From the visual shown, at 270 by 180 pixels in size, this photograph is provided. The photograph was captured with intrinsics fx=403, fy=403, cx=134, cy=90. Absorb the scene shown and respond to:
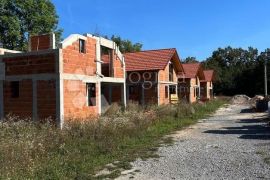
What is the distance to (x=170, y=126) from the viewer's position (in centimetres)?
1889

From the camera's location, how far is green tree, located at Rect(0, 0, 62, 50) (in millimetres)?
37250

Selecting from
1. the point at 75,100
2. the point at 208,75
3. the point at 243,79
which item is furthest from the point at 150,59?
the point at 243,79

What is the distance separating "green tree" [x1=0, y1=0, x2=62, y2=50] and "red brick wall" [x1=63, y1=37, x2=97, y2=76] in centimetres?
1932

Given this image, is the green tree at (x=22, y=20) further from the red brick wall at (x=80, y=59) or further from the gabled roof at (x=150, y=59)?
the red brick wall at (x=80, y=59)

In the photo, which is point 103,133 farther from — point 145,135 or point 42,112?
point 42,112

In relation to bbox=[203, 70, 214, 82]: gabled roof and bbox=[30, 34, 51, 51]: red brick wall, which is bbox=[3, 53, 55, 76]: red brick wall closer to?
bbox=[30, 34, 51, 51]: red brick wall

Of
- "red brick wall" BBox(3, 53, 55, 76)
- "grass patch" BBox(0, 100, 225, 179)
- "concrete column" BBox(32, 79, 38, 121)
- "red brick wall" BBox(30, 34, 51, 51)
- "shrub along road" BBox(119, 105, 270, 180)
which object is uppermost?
"red brick wall" BBox(30, 34, 51, 51)

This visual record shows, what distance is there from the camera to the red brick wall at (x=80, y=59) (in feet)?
56.9

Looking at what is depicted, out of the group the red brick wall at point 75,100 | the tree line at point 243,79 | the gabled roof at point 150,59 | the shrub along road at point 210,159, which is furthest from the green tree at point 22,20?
the tree line at point 243,79

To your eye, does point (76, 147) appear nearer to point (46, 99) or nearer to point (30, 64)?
point (46, 99)

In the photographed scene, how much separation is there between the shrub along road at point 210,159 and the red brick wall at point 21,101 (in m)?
6.61

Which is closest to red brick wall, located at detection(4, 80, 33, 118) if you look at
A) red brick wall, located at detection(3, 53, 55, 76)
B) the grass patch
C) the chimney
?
red brick wall, located at detection(3, 53, 55, 76)

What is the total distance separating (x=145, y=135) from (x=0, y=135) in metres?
5.49

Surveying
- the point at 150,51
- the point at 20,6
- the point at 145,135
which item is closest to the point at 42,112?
the point at 145,135
